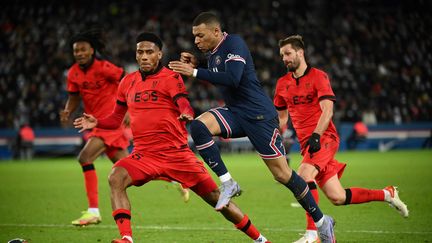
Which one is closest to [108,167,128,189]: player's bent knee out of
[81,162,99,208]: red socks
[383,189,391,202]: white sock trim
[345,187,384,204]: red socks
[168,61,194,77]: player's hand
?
[168,61,194,77]: player's hand

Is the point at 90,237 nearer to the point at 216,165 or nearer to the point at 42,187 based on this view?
the point at 216,165

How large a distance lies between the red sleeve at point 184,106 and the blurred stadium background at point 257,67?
7.23 m

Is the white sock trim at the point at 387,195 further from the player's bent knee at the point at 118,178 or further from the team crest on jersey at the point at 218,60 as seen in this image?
the player's bent knee at the point at 118,178

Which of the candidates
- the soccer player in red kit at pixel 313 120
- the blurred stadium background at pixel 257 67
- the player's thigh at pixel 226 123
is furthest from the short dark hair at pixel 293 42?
the blurred stadium background at pixel 257 67

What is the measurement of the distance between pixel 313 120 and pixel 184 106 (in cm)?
222

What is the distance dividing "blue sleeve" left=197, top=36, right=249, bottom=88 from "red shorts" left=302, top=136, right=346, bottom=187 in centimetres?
189

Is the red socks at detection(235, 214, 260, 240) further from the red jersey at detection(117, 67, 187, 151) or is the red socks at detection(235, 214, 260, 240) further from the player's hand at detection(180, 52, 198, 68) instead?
the player's hand at detection(180, 52, 198, 68)

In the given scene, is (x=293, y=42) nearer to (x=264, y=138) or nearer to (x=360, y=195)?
(x=264, y=138)

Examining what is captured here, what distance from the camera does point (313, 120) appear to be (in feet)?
31.2

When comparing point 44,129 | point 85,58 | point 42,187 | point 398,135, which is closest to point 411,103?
point 398,135

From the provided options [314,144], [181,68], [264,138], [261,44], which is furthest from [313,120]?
[261,44]

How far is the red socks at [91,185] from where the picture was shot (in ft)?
37.1

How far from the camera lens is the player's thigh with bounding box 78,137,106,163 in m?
11.6

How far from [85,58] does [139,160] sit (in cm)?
392
